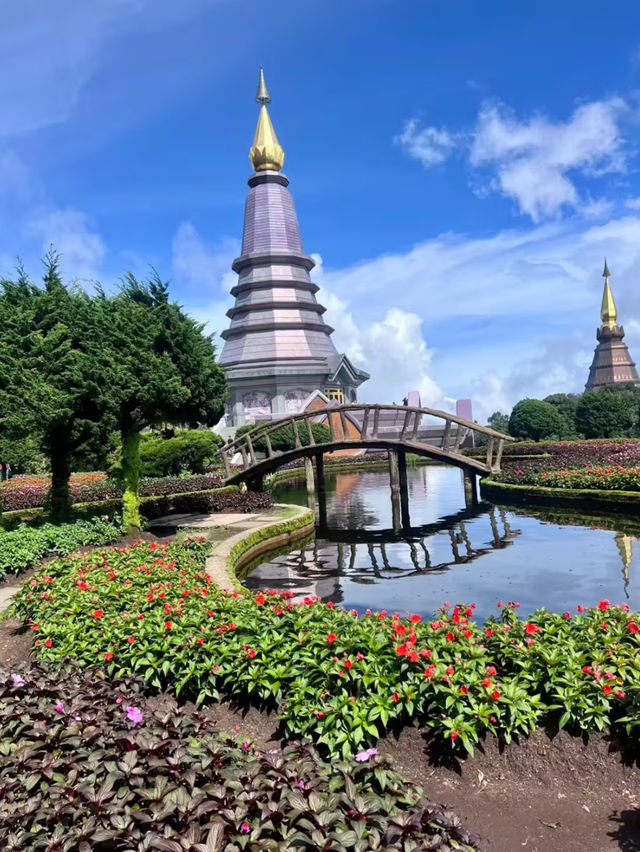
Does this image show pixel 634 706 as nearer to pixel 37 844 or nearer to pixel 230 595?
pixel 37 844

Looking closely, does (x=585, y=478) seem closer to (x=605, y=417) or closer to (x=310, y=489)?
(x=310, y=489)

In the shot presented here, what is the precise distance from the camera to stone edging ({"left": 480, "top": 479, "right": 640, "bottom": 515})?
2041 cm

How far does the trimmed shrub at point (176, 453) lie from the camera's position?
32.8m

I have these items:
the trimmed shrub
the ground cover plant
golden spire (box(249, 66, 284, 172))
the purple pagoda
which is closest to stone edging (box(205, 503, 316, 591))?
the ground cover plant

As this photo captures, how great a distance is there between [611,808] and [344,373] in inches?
2435

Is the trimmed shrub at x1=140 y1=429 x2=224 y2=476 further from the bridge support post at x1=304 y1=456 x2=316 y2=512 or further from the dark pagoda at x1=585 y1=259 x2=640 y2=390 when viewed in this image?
the dark pagoda at x1=585 y1=259 x2=640 y2=390

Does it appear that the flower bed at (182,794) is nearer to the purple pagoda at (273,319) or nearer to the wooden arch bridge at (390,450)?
the wooden arch bridge at (390,450)

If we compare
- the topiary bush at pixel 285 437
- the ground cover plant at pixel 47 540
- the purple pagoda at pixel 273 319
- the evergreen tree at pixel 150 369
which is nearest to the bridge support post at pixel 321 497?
the evergreen tree at pixel 150 369

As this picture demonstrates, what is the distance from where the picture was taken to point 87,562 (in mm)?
10875

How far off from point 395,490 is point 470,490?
4550 mm

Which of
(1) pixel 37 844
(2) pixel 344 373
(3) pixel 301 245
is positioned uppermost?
(3) pixel 301 245

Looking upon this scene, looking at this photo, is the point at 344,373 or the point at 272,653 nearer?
the point at 272,653

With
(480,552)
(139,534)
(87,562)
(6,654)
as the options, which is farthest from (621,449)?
(6,654)

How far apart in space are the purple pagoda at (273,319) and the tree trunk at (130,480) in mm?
43017
